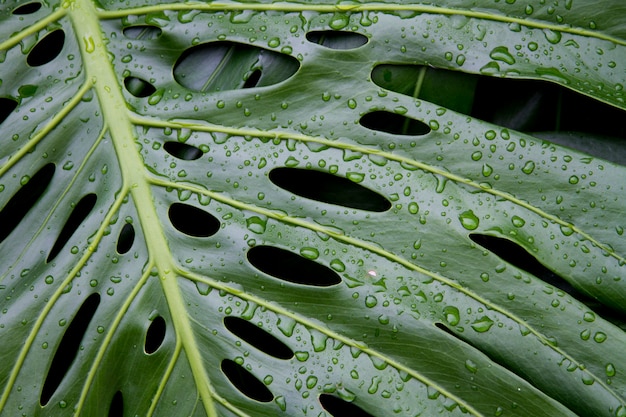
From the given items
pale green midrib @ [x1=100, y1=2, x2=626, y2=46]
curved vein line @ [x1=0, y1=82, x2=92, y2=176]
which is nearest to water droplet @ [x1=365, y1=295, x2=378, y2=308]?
pale green midrib @ [x1=100, y1=2, x2=626, y2=46]

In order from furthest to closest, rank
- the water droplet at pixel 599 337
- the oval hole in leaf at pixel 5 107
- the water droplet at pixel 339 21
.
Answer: the oval hole in leaf at pixel 5 107
the water droplet at pixel 339 21
the water droplet at pixel 599 337

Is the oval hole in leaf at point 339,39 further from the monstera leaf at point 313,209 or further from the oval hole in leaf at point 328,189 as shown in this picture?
the oval hole in leaf at point 328,189

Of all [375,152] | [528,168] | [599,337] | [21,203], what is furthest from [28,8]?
[599,337]

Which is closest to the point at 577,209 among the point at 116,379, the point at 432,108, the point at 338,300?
the point at 432,108

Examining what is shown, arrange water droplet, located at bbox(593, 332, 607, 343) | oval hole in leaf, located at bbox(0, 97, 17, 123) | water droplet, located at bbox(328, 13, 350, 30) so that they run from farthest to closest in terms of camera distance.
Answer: oval hole in leaf, located at bbox(0, 97, 17, 123)
water droplet, located at bbox(328, 13, 350, 30)
water droplet, located at bbox(593, 332, 607, 343)

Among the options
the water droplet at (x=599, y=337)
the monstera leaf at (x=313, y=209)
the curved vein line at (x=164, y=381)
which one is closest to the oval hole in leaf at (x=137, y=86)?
the monstera leaf at (x=313, y=209)

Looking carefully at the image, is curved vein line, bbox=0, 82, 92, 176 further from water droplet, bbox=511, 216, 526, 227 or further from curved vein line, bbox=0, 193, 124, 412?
water droplet, bbox=511, 216, 526, 227

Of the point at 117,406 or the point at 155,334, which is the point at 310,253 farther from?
the point at 117,406
